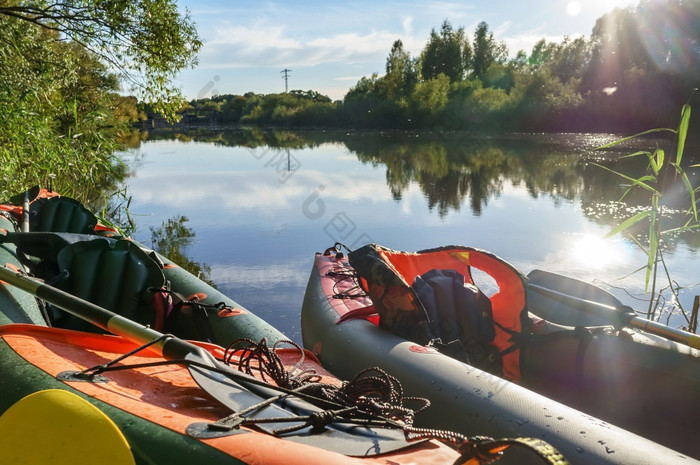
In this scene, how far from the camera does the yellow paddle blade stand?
1177 millimetres

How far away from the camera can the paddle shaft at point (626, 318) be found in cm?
223

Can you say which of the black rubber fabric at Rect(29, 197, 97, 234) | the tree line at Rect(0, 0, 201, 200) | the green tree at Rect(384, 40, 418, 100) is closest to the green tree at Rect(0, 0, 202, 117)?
the tree line at Rect(0, 0, 201, 200)

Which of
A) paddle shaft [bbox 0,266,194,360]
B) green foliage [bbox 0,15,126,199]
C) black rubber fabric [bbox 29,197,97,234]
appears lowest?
paddle shaft [bbox 0,266,194,360]

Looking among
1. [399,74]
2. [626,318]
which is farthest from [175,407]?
[399,74]

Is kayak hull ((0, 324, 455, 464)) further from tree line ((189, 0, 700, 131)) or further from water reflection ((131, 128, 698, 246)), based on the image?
tree line ((189, 0, 700, 131))

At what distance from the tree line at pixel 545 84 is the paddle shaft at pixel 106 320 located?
19829 mm

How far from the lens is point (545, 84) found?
97.2ft

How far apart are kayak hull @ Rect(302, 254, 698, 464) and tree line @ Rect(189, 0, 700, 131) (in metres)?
18.8

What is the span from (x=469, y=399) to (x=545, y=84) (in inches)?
1216

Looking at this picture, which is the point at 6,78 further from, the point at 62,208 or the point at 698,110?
the point at 698,110

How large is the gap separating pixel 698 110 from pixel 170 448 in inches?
838

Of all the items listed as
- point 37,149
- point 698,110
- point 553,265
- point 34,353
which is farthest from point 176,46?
point 698,110

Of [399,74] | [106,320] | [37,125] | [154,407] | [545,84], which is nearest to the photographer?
[154,407]

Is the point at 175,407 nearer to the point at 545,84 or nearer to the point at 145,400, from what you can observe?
the point at 145,400
